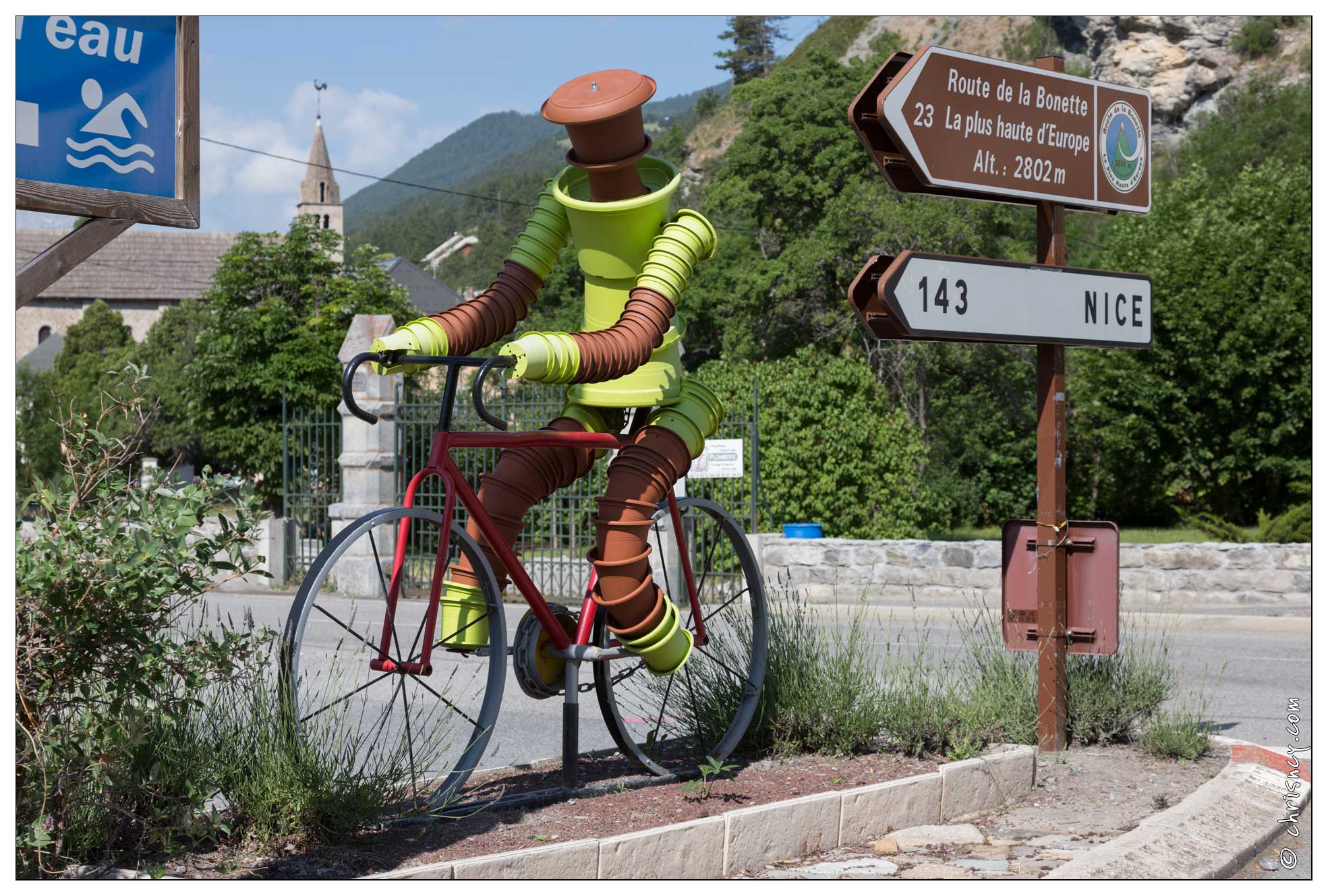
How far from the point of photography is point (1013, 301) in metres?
5.54

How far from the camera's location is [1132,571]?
13398 mm

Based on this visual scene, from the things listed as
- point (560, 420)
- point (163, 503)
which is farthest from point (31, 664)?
point (560, 420)

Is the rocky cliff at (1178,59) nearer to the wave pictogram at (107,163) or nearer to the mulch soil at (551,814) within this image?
the mulch soil at (551,814)

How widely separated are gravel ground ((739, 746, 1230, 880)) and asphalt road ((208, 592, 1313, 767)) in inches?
24.3

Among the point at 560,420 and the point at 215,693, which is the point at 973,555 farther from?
the point at 215,693

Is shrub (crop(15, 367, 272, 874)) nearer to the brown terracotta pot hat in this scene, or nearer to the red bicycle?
the red bicycle

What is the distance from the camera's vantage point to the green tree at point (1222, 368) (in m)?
22.6

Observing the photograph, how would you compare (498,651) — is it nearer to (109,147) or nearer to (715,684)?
(715,684)

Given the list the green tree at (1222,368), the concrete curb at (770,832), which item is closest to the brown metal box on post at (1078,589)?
the concrete curb at (770,832)

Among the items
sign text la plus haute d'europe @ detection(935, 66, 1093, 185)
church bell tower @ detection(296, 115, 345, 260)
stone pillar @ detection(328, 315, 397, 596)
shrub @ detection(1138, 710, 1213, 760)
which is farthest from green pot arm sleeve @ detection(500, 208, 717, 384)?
church bell tower @ detection(296, 115, 345, 260)

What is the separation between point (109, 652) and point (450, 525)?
1178 mm

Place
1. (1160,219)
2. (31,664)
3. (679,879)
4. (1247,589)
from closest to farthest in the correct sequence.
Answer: (31,664) < (679,879) < (1247,589) < (1160,219)

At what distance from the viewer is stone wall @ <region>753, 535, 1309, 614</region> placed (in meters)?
13.1

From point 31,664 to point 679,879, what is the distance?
6.20ft
